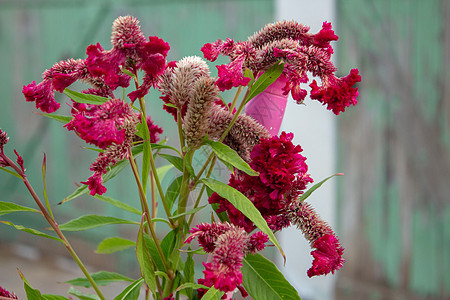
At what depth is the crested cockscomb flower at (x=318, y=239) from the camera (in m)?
0.43

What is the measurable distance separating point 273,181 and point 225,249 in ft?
0.32

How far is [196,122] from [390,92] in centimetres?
159

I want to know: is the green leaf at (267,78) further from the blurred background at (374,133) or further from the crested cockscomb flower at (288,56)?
the blurred background at (374,133)

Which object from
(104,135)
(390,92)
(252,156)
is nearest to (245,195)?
(252,156)

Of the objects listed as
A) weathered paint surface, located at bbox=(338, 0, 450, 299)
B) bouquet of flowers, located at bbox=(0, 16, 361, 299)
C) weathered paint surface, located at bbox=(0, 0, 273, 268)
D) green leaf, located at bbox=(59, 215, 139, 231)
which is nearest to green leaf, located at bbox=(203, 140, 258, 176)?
bouquet of flowers, located at bbox=(0, 16, 361, 299)

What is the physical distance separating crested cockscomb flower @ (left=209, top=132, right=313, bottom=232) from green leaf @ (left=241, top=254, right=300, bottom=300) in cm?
5

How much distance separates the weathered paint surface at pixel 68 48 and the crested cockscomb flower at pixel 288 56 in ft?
5.95

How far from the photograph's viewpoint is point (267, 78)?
0.45 m

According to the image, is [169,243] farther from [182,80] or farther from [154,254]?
[182,80]

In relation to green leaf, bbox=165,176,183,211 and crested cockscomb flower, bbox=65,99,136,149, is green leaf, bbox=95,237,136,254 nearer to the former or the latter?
green leaf, bbox=165,176,183,211

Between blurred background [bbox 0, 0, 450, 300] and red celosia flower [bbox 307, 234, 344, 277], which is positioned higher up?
blurred background [bbox 0, 0, 450, 300]

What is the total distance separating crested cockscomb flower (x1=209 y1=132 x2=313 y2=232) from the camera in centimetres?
Result: 44

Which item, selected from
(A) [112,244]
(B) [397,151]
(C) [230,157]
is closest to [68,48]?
(B) [397,151]

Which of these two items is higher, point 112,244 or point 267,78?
point 267,78
